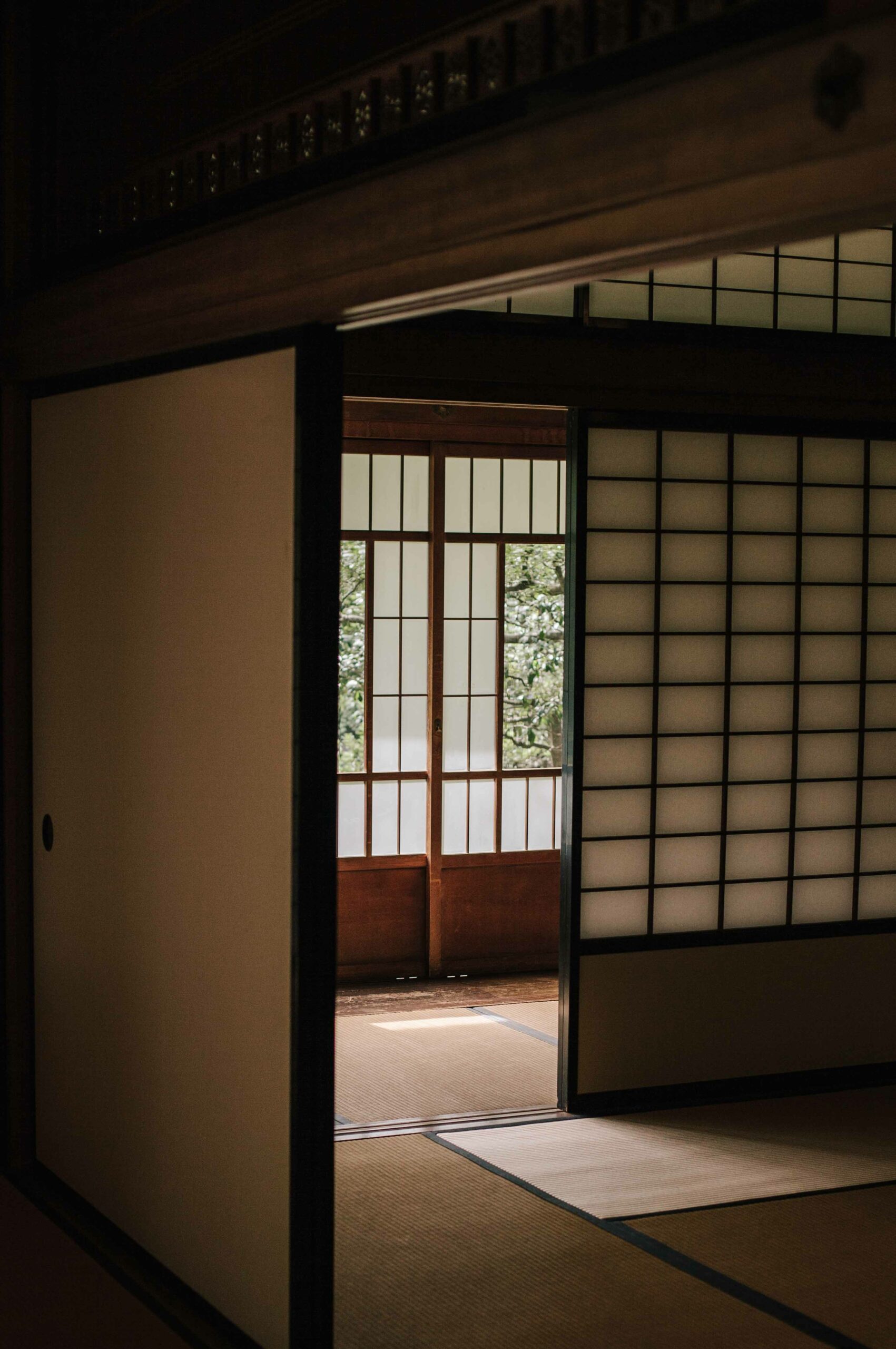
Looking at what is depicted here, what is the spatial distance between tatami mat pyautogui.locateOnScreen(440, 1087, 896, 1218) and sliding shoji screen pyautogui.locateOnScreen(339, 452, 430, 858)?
2.04 meters

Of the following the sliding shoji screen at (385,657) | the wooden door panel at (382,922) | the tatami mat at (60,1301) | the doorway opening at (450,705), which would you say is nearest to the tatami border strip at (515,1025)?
the doorway opening at (450,705)

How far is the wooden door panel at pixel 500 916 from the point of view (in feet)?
19.9

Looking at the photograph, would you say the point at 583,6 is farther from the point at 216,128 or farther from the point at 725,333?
the point at 725,333

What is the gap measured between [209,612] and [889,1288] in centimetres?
214

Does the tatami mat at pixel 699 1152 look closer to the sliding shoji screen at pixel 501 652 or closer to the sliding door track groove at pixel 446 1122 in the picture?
the sliding door track groove at pixel 446 1122

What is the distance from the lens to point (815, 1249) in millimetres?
3348

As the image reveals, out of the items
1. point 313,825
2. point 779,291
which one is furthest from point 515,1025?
point 313,825

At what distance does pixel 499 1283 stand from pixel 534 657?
355 centimetres

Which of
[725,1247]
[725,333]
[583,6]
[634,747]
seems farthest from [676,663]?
[583,6]

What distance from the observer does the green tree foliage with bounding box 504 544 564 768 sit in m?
6.29

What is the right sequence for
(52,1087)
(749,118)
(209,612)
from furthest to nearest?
(52,1087), (209,612), (749,118)

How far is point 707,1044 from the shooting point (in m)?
4.48

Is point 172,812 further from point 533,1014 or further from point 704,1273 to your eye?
point 533,1014

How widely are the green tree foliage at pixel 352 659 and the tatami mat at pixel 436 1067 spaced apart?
47.1 inches
